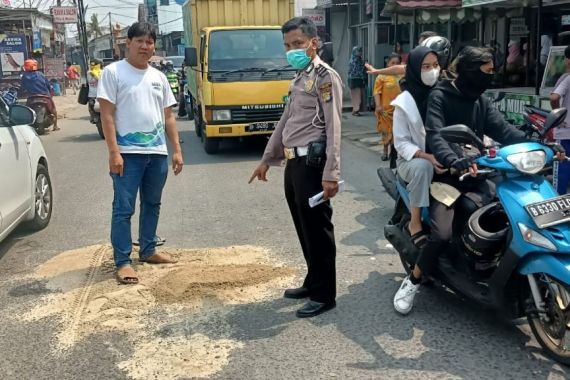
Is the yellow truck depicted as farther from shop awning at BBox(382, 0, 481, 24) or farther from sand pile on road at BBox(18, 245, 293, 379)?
sand pile on road at BBox(18, 245, 293, 379)

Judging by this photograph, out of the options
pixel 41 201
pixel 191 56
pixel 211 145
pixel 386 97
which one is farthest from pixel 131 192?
pixel 191 56

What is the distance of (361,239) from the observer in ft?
18.7

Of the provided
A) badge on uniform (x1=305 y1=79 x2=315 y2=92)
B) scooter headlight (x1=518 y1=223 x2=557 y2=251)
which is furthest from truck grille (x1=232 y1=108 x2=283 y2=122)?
scooter headlight (x1=518 y1=223 x2=557 y2=251)

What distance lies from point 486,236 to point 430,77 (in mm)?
1093

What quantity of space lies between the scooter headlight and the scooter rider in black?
1.60 ft

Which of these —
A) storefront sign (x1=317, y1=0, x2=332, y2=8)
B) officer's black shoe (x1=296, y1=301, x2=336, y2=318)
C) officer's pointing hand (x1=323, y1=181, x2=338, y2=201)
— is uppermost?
storefront sign (x1=317, y1=0, x2=332, y2=8)

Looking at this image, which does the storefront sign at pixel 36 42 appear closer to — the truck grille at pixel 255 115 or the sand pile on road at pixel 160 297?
the truck grille at pixel 255 115

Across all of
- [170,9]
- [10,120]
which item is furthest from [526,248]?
[170,9]

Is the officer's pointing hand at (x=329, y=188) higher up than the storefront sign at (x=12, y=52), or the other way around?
the storefront sign at (x=12, y=52)

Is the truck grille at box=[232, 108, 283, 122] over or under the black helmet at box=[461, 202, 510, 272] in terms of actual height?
over

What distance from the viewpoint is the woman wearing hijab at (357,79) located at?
1633cm

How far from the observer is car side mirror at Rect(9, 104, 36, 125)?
565 centimetres

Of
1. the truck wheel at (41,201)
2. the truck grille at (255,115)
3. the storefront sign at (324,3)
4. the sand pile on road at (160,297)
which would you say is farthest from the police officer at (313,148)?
the storefront sign at (324,3)

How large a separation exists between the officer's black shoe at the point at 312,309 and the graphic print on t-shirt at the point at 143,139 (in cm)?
173
